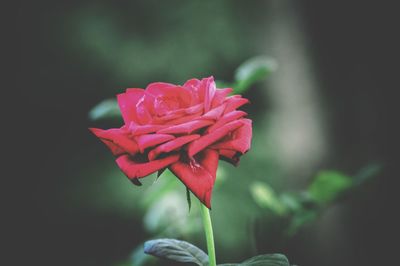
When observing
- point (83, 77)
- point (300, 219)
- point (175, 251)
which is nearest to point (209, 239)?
point (175, 251)

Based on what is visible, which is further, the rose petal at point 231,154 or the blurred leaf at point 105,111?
the blurred leaf at point 105,111

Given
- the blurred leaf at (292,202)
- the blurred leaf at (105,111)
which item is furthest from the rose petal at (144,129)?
the blurred leaf at (292,202)

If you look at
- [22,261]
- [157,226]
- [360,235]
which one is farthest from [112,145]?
[22,261]

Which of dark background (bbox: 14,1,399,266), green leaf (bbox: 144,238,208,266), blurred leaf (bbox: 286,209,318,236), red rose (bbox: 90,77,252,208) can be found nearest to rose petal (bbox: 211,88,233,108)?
red rose (bbox: 90,77,252,208)

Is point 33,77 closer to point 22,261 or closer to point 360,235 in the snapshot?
point 22,261

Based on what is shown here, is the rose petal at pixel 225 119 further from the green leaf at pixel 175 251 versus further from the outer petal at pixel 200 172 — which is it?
the green leaf at pixel 175 251

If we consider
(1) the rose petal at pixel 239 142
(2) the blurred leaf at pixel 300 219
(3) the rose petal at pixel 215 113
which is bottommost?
(2) the blurred leaf at pixel 300 219
